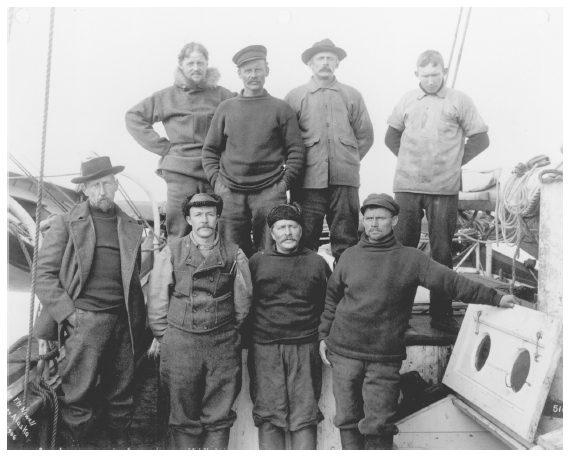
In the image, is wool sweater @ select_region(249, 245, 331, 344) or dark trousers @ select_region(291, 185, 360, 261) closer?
wool sweater @ select_region(249, 245, 331, 344)

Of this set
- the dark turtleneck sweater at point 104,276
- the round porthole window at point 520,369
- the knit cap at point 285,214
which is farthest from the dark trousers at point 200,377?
the round porthole window at point 520,369

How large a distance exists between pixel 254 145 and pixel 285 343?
1522 mm

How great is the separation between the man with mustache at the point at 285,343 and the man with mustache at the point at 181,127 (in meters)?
1.12

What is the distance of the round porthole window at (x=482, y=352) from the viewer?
3.63 metres

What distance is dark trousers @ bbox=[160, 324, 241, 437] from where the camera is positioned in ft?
10.3

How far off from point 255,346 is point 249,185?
1.22 m

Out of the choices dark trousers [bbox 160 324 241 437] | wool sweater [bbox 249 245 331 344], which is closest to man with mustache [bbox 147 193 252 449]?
dark trousers [bbox 160 324 241 437]

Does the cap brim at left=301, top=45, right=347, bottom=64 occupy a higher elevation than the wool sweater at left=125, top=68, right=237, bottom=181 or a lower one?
higher

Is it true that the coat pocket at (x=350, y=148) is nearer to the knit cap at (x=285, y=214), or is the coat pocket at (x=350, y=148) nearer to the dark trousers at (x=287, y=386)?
the knit cap at (x=285, y=214)

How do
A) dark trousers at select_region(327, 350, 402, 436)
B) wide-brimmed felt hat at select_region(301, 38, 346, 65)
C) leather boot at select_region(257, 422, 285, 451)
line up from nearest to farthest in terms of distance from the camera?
dark trousers at select_region(327, 350, 402, 436) < leather boot at select_region(257, 422, 285, 451) < wide-brimmed felt hat at select_region(301, 38, 346, 65)

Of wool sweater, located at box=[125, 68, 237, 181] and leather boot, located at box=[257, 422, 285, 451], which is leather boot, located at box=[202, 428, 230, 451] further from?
wool sweater, located at box=[125, 68, 237, 181]

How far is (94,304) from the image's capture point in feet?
10.4

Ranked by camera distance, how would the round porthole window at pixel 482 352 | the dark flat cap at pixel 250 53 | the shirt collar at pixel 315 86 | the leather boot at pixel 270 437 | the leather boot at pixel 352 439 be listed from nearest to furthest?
the leather boot at pixel 352 439
the leather boot at pixel 270 437
the round porthole window at pixel 482 352
the dark flat cap at pixel 250 53
the shirt collar at pixel 315 86
